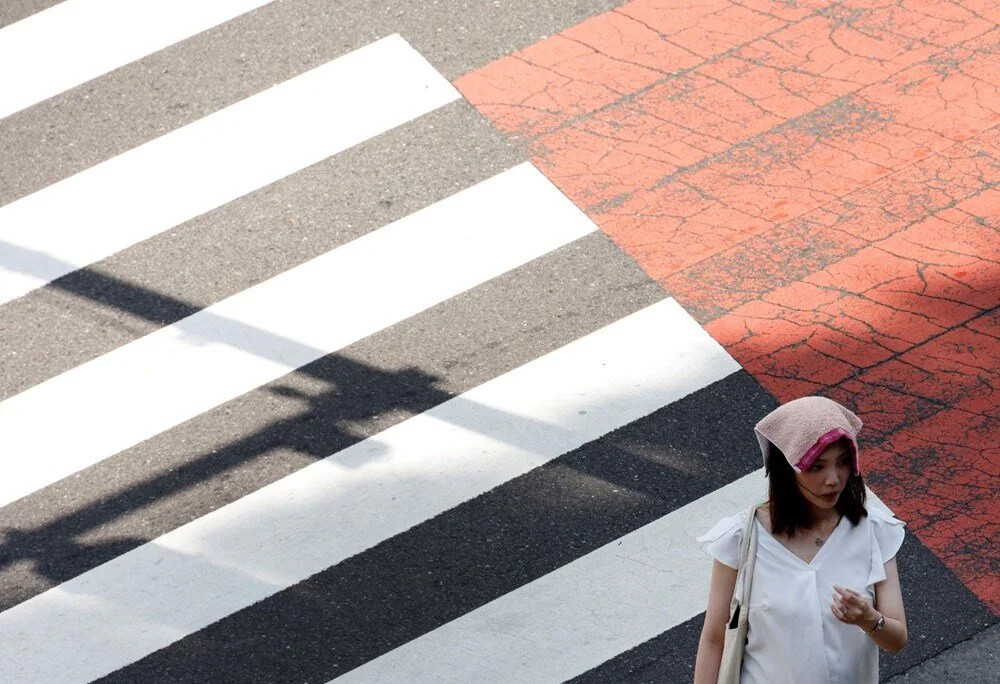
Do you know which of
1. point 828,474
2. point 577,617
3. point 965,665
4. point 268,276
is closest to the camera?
point 828,474

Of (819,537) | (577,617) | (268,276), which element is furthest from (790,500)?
(268,276)

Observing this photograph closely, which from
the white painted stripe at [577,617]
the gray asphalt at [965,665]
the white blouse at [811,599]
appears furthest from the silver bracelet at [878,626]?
the white painted stripe at [577,617]

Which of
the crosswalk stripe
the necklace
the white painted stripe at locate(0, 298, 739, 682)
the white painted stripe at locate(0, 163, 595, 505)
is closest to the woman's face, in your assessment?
the necklace

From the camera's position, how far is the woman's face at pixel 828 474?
145 inches

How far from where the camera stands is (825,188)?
7270mm

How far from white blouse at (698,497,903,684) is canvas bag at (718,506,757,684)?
2 centimetres

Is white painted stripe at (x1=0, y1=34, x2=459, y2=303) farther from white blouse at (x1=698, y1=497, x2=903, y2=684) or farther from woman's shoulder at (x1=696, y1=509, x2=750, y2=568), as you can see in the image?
white blouse at (x1=698, y1=497, x2=903, y2=684)

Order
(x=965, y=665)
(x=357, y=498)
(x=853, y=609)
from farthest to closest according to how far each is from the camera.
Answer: (x=357, y=498), (x=965, y=665), (x=853, y=609)

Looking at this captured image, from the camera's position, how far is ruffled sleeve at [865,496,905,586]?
3.82m

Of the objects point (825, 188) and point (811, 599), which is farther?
point (825, 188)

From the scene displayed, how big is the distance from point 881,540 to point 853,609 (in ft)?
1.17

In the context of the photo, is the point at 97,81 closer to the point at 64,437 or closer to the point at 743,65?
the point at 64,437

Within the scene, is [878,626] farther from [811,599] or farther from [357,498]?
[357,498]

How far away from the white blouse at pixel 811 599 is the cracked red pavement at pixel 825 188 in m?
1.85
